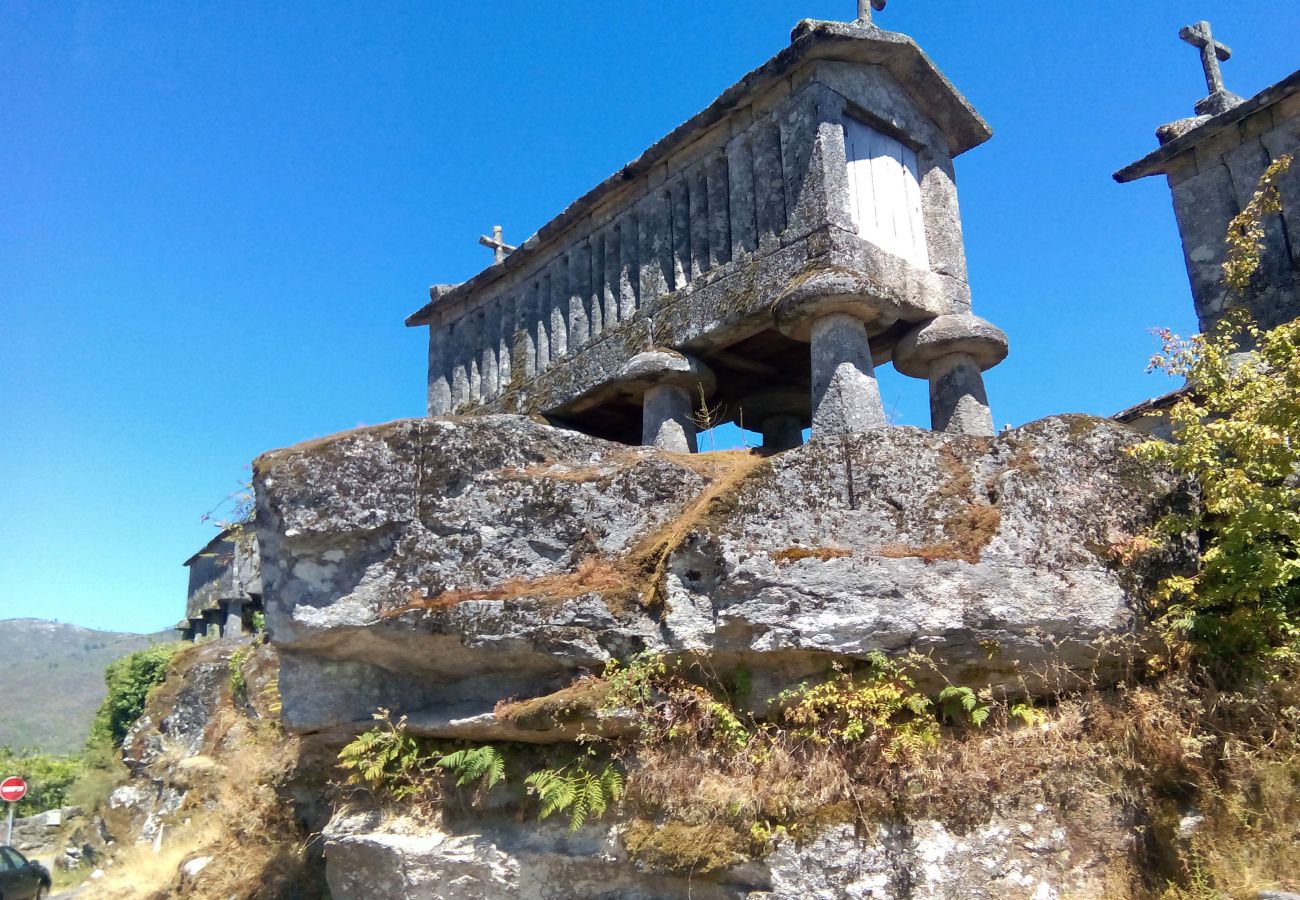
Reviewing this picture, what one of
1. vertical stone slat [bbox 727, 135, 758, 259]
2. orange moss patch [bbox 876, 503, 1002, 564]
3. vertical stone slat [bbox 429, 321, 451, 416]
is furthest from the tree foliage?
vertical stone slat [bbox 429, 321, 451, 416]

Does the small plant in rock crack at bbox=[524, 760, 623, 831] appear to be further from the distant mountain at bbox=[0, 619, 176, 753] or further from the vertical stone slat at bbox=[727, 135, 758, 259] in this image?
the distant mountain at bbox=[0, 619, 176, 753]

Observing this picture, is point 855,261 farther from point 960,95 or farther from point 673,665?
point 673,665

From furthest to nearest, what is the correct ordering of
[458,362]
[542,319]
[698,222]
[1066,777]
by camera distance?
[458,362]
[542,319]
[698,222]
[1066,777]

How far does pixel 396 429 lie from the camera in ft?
21.5

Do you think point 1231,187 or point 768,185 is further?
point 1231,187

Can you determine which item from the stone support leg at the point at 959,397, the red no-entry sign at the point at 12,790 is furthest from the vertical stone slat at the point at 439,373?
the red no-entry sign at the point at 12,790

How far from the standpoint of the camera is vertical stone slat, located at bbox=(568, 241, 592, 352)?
30.4 feet

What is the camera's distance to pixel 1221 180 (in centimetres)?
923

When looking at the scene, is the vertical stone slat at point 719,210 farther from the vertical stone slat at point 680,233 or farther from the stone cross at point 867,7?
the stone cross at point 867,7

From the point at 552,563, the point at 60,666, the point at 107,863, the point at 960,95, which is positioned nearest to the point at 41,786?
the point at 107,863

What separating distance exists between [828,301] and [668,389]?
1750 mm

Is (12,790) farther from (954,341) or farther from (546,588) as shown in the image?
(954,341)

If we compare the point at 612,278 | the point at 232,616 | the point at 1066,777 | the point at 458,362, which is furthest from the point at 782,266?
the point at 232,616

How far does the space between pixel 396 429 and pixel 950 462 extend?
3.52 m
